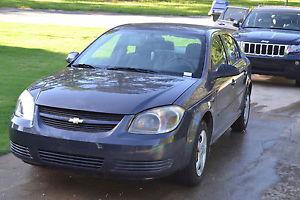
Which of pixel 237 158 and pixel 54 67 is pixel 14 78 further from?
pixel 237 158

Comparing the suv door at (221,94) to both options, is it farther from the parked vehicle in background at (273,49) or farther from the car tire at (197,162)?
the parked vehicle in background at (273,49)

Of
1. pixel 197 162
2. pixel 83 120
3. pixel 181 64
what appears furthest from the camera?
pixel 181 64

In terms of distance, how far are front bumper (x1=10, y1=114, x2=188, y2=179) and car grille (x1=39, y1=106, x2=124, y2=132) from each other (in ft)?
0.33

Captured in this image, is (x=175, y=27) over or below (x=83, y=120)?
over

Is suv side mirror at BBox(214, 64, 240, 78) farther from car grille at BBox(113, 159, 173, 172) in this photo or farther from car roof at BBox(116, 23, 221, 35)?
car grille at BBox(113, 159, 173, 172)

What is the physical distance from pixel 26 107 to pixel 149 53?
162cm

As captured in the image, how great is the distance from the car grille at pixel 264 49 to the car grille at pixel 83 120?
26.6 feet

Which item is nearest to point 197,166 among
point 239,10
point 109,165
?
point 109,165

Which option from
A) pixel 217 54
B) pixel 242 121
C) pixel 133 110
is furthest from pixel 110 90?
pixel 242 121

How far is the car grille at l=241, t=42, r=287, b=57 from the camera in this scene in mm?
12281

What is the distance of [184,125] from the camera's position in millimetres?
5098

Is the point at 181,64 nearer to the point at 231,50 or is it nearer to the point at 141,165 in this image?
the point at 231,50

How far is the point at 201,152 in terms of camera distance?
5711mm

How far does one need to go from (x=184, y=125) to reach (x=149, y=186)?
0.83 meters
